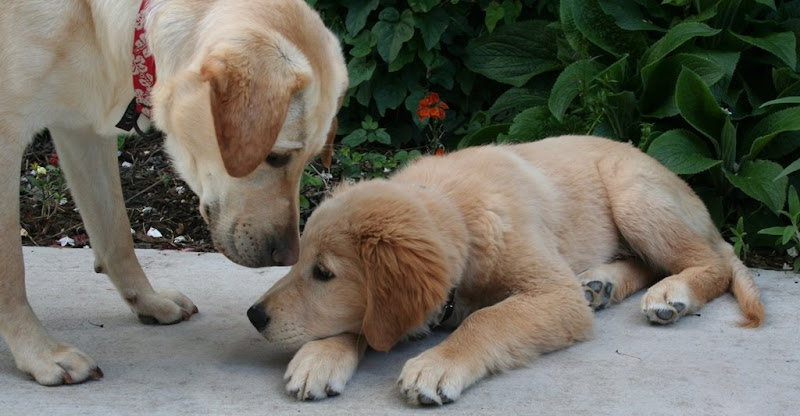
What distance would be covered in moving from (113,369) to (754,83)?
3551 millimetres

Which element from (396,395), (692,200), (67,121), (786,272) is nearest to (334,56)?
(67,121)

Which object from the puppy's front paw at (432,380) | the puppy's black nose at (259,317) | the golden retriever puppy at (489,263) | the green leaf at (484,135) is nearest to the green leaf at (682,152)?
the golden retriever puppy at (489,263)

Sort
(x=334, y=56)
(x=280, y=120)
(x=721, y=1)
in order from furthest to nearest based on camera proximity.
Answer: (x=721, y=1)
(x=334, y=56)
(x=280, y=120)

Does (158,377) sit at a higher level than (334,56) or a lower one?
lower

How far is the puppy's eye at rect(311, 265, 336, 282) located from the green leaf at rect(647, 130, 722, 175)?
79.0 inches

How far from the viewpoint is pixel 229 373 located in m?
3.02

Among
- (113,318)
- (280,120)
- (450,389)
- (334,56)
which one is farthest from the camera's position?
(113,318)

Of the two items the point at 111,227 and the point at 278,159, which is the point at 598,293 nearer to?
the point at 278,159

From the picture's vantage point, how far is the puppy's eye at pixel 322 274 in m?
3.05

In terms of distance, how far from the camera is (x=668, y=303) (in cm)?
344

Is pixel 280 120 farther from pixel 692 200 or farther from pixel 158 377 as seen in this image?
pixel 692 200

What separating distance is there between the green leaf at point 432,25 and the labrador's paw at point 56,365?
2900mm

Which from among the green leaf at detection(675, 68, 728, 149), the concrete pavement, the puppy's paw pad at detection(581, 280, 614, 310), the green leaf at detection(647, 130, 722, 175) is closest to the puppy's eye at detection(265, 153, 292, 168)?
the concrete pavement

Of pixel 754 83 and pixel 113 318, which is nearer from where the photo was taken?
pixel 113 318
